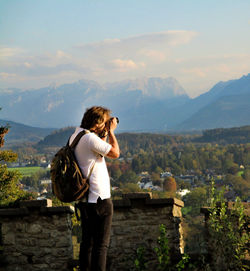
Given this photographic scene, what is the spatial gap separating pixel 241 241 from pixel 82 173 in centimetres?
189

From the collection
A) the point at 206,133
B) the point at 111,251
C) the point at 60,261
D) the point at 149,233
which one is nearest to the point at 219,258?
the point at 149,233

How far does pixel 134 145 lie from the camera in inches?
6088

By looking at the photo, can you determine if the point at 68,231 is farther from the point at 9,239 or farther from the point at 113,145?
the point at 113,145

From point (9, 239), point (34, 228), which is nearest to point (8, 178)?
point (9, 239)

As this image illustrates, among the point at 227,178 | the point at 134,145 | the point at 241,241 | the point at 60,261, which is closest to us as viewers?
the point at 241,241

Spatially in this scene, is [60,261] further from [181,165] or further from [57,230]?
[181,165]

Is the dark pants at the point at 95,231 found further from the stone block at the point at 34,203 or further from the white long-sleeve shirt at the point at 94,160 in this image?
the stone block at the point at 34,203

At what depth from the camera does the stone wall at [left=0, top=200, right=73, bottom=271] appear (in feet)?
19.2

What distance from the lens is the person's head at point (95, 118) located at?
4336mm

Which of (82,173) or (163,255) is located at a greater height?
(82,173)

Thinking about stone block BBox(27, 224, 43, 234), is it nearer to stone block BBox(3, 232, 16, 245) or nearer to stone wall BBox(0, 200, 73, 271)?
stone wall BBox(0, 200, 73, 271)

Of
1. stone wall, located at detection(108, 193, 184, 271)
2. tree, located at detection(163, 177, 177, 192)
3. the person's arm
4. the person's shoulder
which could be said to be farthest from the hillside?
the person's shoulder

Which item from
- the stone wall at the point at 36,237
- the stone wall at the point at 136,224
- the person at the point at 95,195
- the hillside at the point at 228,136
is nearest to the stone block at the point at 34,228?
the stone wall at the point at 36,237

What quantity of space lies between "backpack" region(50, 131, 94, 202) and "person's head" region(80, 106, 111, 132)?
1.02ft
